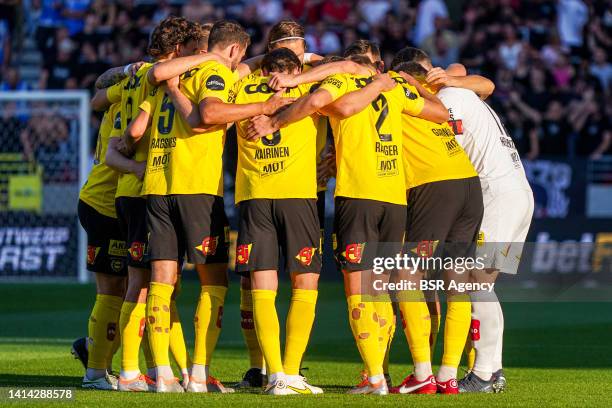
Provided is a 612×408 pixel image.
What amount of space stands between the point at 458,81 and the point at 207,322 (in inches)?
100

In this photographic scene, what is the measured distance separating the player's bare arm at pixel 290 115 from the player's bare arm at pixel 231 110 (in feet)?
0.18

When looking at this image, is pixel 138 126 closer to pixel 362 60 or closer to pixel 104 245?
pixel 104 245

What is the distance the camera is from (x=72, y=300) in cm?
1661

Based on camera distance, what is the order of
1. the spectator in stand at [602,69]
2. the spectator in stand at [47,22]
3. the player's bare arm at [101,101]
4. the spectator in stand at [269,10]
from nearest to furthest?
the player's bare arm at [101,101] → the spectator in stand at [602,69] → the spectator in stand at [269,10] → the spectator in stand at [47,22]

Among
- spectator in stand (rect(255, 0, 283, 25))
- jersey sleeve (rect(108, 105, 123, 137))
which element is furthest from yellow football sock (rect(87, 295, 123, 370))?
spectator in stand (rect(255, 0, 283, 25))

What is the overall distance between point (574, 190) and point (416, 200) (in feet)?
36.8

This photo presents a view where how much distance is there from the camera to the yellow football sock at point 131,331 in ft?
26.9

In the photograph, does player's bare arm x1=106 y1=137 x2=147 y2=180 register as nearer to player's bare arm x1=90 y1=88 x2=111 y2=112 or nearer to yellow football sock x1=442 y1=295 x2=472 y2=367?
player's bare arm x1=90 y1=88 x2=111 y2=112

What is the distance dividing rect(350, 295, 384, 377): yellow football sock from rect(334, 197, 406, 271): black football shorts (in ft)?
0.82

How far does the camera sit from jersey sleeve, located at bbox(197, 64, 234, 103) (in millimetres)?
8023

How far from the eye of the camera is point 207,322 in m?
8.23

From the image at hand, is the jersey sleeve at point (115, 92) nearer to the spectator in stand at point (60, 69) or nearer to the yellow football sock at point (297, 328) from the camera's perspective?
the yellow football sock at point (297, 328)

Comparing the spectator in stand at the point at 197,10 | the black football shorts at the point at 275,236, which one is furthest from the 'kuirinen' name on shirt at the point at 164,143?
the spectator in stand at the point at 197,10

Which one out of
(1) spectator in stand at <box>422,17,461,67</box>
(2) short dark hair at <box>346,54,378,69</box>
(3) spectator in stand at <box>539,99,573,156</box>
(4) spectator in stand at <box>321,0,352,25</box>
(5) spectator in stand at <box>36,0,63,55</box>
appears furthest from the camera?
(5) spectator in stand at <box>36,0,63,55</box>
